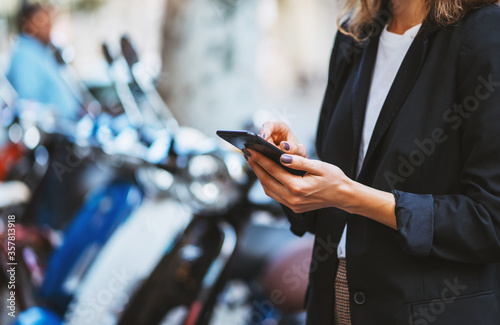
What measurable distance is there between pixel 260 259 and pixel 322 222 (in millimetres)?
902

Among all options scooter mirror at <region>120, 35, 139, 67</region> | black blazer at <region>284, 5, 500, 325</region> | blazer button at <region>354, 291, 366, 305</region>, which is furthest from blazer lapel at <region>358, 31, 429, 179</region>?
scooter mirror at <region>120, 35, 139, 67</region>

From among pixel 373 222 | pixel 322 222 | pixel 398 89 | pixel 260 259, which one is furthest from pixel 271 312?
pixel 398 89

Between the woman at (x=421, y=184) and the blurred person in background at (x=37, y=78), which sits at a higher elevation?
the blurred person in background at (x=37, y=78)

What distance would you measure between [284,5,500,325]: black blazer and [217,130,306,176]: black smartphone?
0.60 feet

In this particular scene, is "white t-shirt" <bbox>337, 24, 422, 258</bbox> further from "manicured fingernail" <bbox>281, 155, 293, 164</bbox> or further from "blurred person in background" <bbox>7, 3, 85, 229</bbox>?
"blurred person in background" <bbox>7, 3, 85, 229</bbox>

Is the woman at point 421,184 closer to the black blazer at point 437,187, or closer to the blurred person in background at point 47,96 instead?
the black blazer at point 437,187

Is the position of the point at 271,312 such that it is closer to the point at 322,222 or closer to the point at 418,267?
the point at 322,222

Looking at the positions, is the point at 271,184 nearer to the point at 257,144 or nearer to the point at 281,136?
the point at 257,144

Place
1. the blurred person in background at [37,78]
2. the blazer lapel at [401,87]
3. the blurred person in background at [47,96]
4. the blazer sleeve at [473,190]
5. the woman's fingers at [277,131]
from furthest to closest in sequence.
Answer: the blurred person in background at [37,78], the blurred person in background at [47,96], the woman's fingers at [277,131], the blazer lapel at [401,87], the blazer sleeve at [473,190]

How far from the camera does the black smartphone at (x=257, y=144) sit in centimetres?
81

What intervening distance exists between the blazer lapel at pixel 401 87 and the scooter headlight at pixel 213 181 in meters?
0.77

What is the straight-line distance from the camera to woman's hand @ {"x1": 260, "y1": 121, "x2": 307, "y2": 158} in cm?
99

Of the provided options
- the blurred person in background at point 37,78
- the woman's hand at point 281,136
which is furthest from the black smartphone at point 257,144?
the blurred person in background at point 37,78

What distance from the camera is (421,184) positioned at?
0.90m
